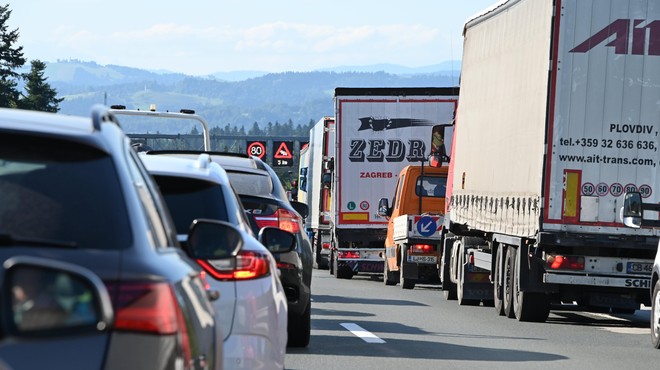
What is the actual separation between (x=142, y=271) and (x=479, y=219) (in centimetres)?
1788

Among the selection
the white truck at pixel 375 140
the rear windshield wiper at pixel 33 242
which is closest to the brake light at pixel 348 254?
the white truck at pixel 375 140

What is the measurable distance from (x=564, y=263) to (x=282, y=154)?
3398 inches

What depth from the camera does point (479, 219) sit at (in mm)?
21562

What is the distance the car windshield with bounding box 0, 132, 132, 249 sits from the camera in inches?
160

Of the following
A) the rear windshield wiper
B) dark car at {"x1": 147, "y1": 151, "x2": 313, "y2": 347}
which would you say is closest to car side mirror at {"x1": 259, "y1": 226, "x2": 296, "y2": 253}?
dark car at {"x1": 147, "y1": 151, "x2": 313, "y2": 347}

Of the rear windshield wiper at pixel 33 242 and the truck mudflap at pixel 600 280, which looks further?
the truck mudflap at pixel 600 280

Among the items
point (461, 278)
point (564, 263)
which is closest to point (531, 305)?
point (564, 263)

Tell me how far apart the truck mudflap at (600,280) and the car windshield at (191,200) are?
1020 cm

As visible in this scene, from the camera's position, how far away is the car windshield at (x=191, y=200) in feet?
25.4

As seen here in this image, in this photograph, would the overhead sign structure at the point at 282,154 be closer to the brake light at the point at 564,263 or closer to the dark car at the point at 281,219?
the brake light at the point at 564,263

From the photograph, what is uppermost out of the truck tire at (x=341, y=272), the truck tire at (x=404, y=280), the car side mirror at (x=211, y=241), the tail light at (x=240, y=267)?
the car side mirror at (x=211, y=241)

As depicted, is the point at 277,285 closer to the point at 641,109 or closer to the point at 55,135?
the point at 55,135

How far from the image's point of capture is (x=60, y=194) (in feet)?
13.6

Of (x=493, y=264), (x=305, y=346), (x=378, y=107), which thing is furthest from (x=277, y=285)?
(x=378, y=107)
